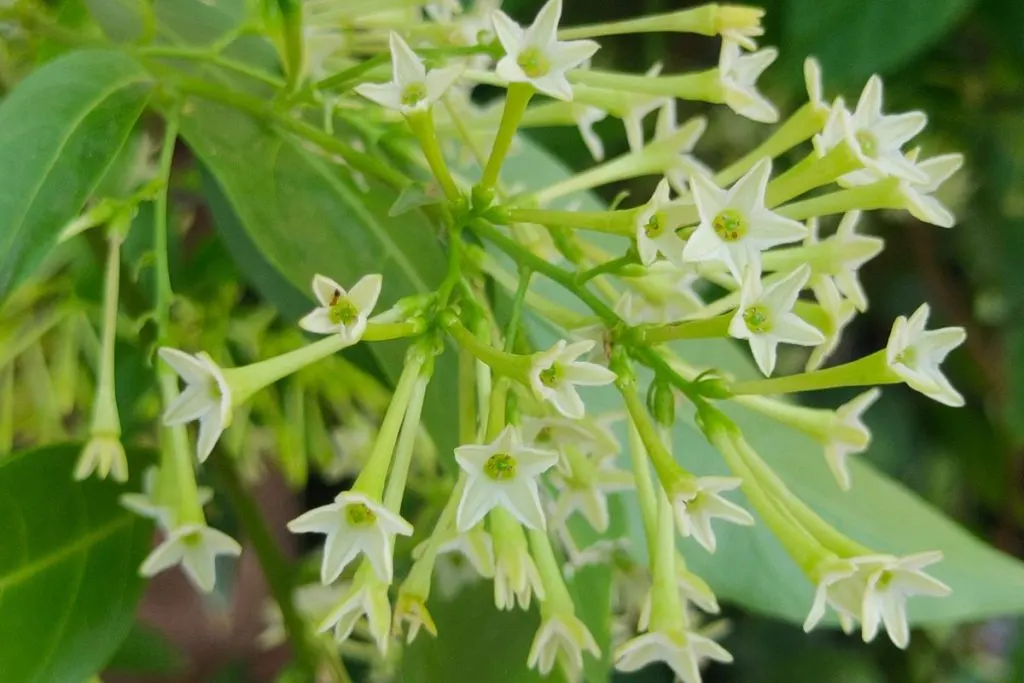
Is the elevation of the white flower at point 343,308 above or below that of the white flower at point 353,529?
above

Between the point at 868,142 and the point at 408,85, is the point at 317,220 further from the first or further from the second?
the point at 868,142

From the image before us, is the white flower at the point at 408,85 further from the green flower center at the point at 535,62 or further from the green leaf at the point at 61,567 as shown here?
the green leaf at the point at 61,567

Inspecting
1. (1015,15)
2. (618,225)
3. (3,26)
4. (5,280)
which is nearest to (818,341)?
(618,225)

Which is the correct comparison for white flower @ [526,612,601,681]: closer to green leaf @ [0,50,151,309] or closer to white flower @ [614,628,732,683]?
white flower @ [614,628,732,683]

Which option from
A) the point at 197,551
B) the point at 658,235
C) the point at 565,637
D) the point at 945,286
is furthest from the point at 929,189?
the point at 945,286

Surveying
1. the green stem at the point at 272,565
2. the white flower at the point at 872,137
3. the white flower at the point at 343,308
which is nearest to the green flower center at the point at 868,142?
the white flower at the point at 872,137

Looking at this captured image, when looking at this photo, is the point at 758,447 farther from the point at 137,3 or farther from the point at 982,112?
the point at 982,112
